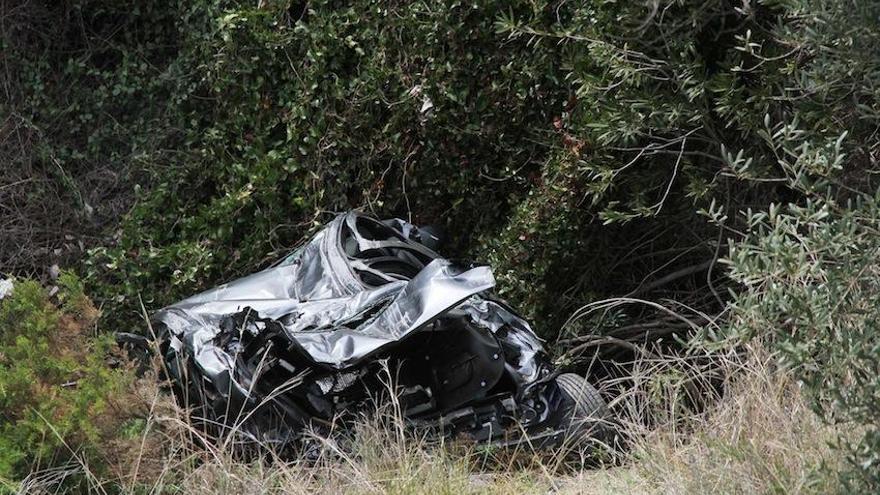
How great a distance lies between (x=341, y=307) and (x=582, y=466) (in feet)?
4.97

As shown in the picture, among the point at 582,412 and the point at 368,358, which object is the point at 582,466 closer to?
the point at 582,412

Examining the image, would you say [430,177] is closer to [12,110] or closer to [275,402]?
[275,402]

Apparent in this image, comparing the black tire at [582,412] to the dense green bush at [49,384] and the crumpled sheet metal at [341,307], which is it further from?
the dense green bush at [49,384]

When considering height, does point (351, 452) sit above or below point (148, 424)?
below

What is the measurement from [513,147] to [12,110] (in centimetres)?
403

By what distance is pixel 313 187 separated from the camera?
7.93 metres

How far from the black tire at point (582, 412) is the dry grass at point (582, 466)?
264mm

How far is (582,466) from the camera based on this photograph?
210 inches

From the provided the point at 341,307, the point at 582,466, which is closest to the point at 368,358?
the point at 341,307

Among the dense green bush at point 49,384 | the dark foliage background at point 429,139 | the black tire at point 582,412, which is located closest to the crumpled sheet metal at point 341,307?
the black tire at point 582,412

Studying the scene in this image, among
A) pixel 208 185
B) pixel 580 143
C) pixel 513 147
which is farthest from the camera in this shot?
pixel 208 185

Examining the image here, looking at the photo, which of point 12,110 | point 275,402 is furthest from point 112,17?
point 275,402

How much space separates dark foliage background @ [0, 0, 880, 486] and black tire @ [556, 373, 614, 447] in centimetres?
68

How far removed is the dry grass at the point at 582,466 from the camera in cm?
433
